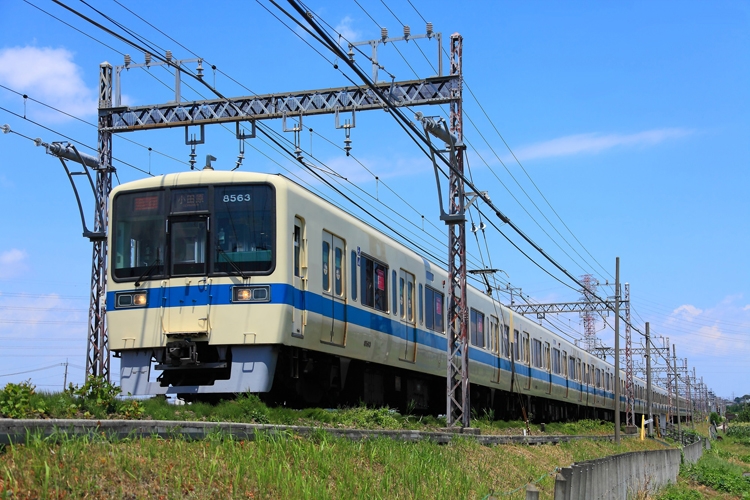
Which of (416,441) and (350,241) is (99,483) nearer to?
(416,441)

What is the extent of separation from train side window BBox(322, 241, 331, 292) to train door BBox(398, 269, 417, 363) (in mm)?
3482

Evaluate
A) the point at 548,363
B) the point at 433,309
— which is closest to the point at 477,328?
the point at 433,309

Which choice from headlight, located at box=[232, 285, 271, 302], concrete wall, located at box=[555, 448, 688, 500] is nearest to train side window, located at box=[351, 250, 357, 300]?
headlight, located at box=[232, 285, 271, 302]

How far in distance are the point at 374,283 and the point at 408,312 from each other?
2.05 meters

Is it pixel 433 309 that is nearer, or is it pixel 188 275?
pixel 188 275

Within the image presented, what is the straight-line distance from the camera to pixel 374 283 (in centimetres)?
1539

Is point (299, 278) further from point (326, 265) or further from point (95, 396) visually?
→ point (95, 396)

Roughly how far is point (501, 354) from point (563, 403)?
12.9m

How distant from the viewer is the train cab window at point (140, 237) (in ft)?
40.2

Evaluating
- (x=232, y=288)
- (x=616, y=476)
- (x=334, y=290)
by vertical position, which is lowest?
(x=616, y=476)

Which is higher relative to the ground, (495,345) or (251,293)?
(251,293)

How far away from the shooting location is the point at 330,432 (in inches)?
351

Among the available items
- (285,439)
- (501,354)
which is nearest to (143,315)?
(285,439)

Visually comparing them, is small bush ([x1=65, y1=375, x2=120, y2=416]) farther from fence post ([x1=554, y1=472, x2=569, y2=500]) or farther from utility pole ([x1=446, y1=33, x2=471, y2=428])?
utility pole ([x1=446, y1=33, x2=471, y2=428])
